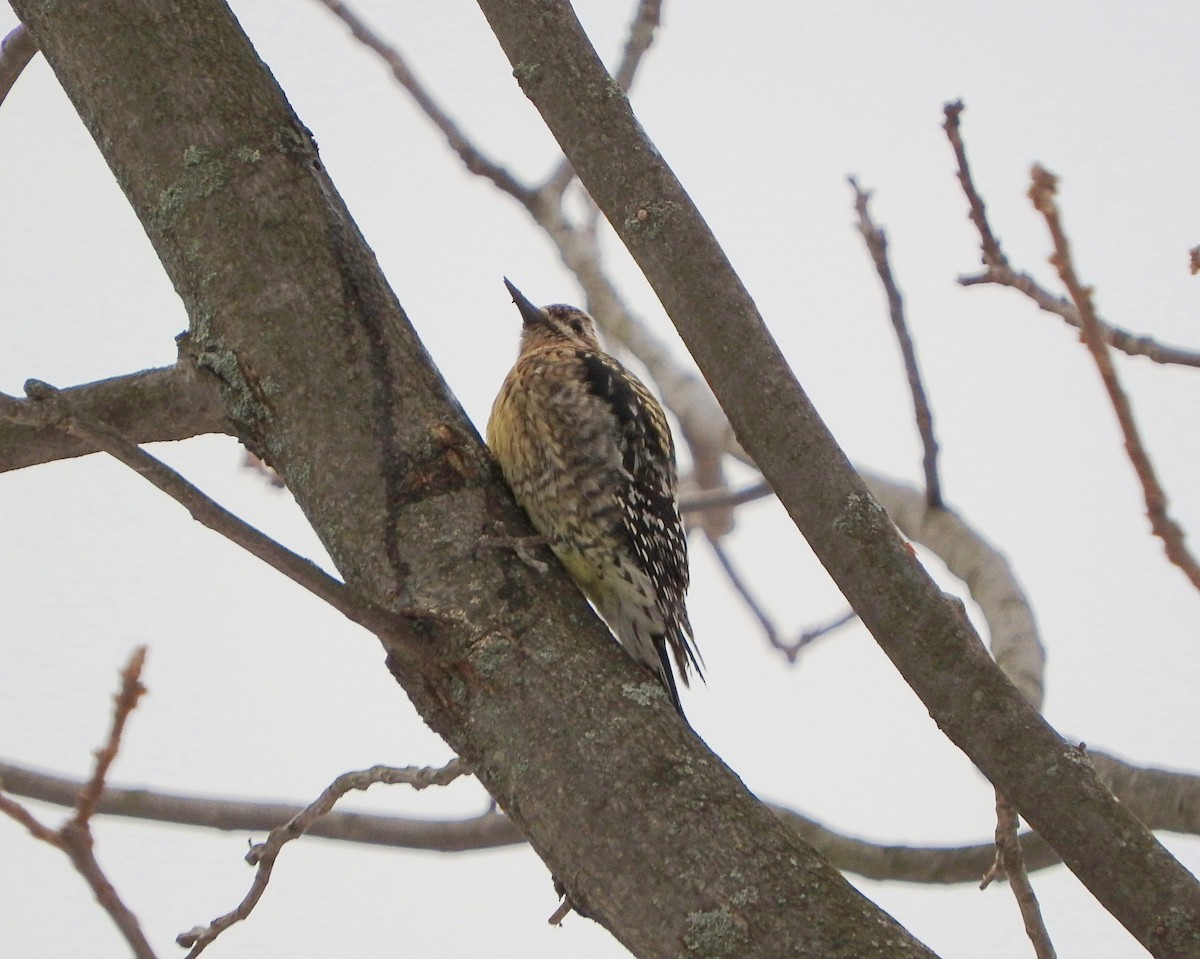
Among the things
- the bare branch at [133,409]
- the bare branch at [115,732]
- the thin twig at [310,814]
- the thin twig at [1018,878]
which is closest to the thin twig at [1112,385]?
the thin twig at [1018,878]

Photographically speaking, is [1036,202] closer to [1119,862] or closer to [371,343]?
[1119,862]

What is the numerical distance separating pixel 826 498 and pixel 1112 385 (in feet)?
2.40

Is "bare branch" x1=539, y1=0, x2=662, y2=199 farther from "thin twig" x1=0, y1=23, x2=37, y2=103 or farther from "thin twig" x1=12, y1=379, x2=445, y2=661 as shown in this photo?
"thin twig" x1=12, y1=379, x2=445, y2=661

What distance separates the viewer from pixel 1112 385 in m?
1.24

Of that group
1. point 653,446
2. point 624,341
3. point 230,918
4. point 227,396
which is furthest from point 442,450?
point 624,341

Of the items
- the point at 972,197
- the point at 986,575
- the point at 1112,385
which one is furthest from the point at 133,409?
the point at 986,575

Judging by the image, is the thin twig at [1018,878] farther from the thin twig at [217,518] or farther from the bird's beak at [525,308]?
the bird's beak at [525,308]

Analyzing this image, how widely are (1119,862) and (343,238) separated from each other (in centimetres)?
152

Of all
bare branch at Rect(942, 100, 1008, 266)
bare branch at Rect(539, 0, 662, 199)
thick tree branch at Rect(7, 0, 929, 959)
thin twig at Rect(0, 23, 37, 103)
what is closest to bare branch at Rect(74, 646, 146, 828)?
thick tree branch at Rect(7, 0, 929, 959)

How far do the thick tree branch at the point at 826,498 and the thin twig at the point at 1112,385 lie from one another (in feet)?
1.98

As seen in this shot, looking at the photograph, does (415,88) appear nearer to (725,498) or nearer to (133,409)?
(725,498)

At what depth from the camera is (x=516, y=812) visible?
196 centimetres

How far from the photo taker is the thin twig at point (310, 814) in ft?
7.11

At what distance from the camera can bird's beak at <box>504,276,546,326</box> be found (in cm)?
465
